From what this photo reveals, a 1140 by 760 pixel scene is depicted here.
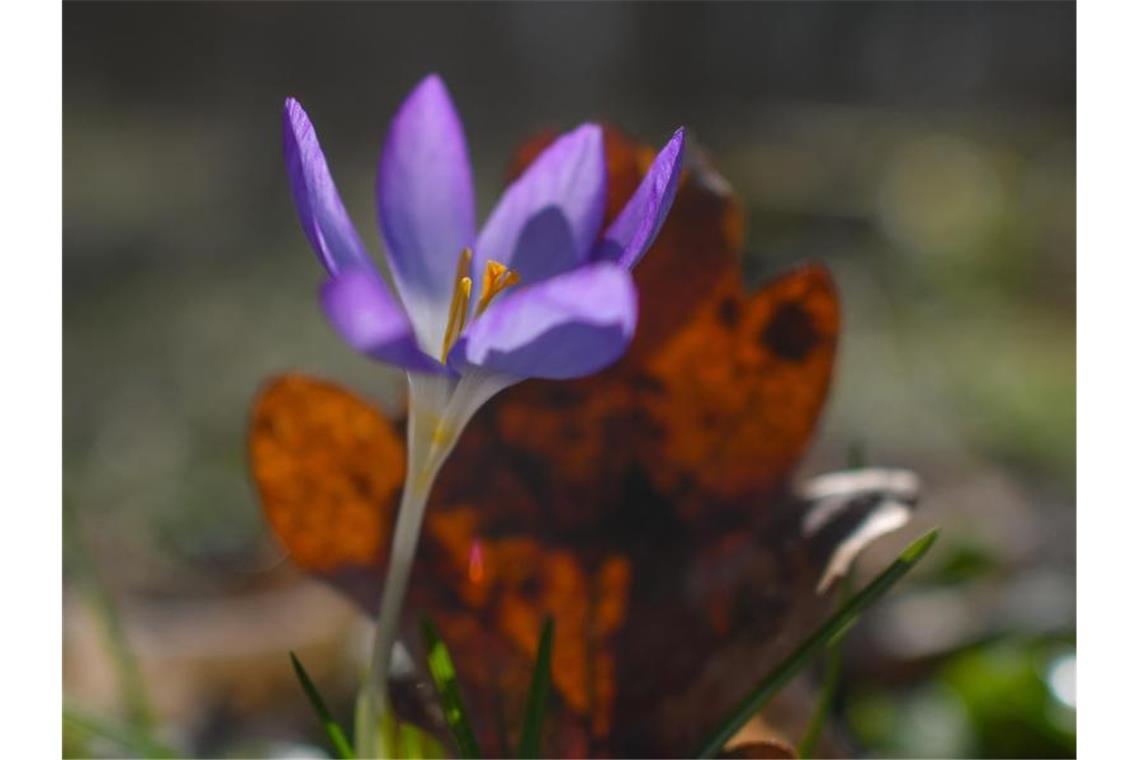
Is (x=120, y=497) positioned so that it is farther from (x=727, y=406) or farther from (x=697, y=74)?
(x=697, y=74)

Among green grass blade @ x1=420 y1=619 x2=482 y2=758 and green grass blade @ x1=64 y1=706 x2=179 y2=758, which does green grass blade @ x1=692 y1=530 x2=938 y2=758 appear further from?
green grass blade @ x1=64 y1=706 x2=179 y2=758

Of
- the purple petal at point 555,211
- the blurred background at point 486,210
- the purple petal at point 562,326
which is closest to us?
the purple petal at point 562,326

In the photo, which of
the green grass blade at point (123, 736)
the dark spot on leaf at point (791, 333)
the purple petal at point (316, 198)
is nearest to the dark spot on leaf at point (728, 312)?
the dark spot on leaf at point (791, 333)

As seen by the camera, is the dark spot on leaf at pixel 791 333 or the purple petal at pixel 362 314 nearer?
the purple petal at pixel 362 314

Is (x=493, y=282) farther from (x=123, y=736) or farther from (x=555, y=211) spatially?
(x=123, y=736)

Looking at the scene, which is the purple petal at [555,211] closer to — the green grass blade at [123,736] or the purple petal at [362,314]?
the purple petal at [362,314]

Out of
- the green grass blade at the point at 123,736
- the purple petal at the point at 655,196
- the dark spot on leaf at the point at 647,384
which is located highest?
the purple petal at the point at 655,196

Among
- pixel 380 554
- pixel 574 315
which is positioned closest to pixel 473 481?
pixel 380 554

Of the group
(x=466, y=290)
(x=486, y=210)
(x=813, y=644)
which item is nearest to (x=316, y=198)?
(x=466, y=290)
